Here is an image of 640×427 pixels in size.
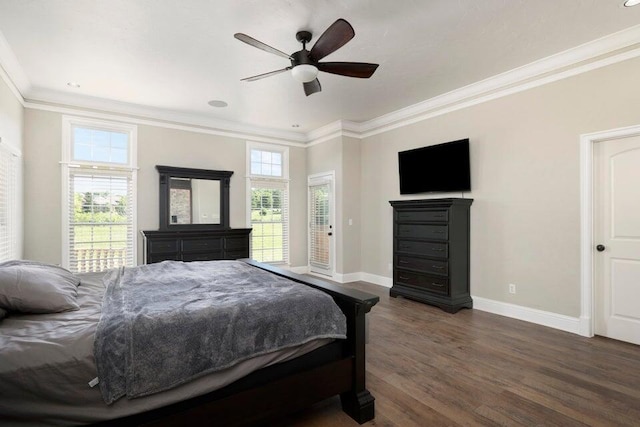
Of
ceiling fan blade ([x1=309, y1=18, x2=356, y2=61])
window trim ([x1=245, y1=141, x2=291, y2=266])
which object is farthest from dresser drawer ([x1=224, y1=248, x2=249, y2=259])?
ceiling fan blade ([x1=309, y1=18, x2=356, y2=61])

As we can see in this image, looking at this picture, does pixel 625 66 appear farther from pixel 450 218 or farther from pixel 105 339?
pixel 105 339

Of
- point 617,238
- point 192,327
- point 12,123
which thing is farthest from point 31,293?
point 617,238

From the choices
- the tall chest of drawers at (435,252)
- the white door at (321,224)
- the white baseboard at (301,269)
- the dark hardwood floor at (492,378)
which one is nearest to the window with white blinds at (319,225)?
the white door at (321,224)

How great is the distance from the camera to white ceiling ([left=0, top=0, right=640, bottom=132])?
2662mm

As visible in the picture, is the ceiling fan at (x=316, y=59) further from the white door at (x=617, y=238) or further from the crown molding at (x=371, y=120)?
the white door at (x=617, y=238)

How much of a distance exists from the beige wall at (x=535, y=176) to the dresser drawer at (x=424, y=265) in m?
0.46

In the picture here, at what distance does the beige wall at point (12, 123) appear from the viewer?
11.4ft

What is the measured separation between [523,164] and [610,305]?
1687 millimetres

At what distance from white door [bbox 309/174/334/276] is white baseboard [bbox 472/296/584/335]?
107 inches

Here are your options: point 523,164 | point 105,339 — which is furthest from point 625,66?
point 105,339

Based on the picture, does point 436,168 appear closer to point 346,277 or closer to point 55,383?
point 346,277

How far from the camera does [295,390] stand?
70.4 inches

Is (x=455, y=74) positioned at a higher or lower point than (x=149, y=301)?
higher

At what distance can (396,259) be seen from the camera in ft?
15.8
